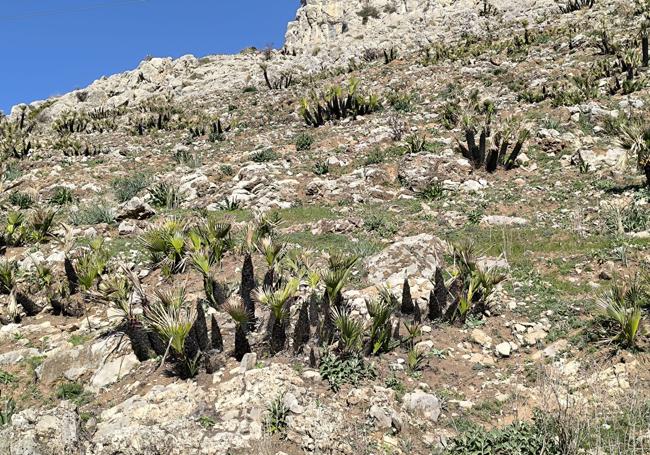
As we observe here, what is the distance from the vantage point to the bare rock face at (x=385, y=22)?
3322 cm

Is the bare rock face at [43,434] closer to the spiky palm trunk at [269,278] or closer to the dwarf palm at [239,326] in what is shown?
the dwarf palm at [239,326]

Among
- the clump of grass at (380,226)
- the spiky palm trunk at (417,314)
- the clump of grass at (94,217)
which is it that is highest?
the clump of grass at (94,217)

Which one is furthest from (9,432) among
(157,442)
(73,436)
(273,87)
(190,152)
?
(273,87)

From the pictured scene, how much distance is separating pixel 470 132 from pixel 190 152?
35.1 ft

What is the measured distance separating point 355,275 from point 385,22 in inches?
1584

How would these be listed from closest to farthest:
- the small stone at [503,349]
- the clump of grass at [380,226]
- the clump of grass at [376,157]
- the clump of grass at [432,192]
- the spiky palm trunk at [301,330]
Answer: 1. the spiky palm trunk at [301,330]
2. the small stone at [503,349]
3. the clump of grass at [380,226]
4. the clump of grass at [432,192]
5. the clump of grass at [376,157]

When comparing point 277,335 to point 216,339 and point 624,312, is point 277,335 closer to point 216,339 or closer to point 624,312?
point 216,339

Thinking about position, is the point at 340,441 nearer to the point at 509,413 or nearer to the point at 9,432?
the point at 509,413

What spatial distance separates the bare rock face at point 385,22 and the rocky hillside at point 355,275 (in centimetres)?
1208

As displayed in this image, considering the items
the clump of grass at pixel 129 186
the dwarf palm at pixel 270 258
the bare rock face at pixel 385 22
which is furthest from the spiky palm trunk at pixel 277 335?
the bare rock face at pixel 385 22

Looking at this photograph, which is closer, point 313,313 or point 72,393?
point 72,393

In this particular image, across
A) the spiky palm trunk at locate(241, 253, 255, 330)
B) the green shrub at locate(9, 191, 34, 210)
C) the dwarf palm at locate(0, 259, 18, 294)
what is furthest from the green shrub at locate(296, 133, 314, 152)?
the dwarf palm at locate(0, 259, 18, 294)

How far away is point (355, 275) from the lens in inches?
352

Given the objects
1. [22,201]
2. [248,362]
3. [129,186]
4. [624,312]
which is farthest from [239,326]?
[22,201]
